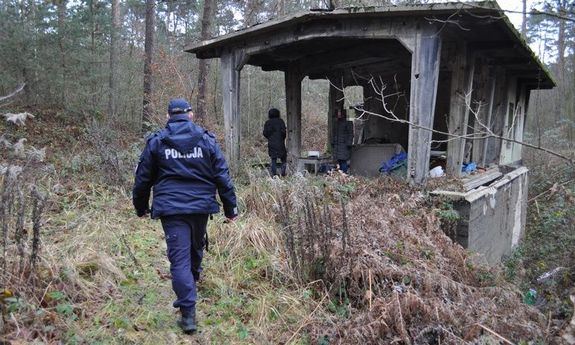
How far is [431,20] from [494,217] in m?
3.91

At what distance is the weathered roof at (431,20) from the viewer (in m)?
6.75

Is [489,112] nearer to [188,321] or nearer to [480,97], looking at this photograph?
[480,97]

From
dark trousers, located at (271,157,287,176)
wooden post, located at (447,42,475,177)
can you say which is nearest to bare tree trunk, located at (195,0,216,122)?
dark trousers, located at (271,157,287,176)

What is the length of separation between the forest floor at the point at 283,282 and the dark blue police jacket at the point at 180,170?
1066 mm

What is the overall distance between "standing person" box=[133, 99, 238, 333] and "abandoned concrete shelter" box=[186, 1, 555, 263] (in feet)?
6.34

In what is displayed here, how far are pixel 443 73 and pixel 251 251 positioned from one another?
A: 8.36 meters

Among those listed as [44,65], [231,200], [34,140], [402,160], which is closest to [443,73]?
[402,160]

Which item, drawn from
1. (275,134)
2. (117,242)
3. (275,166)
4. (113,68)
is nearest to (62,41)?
(113,68)

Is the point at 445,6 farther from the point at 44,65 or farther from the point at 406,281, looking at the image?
the point at 44,65

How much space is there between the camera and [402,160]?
9.77 metres

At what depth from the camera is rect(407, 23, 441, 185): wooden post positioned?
24.0 feet

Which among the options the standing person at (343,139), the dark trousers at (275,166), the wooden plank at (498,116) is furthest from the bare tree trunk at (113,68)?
the wooden plank at (498,116)

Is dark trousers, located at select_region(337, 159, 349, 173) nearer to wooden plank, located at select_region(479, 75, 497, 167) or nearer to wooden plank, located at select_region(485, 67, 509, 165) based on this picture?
wooden plank, located at select_region(479, 75, 497, 167)

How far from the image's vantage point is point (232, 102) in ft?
32.5
